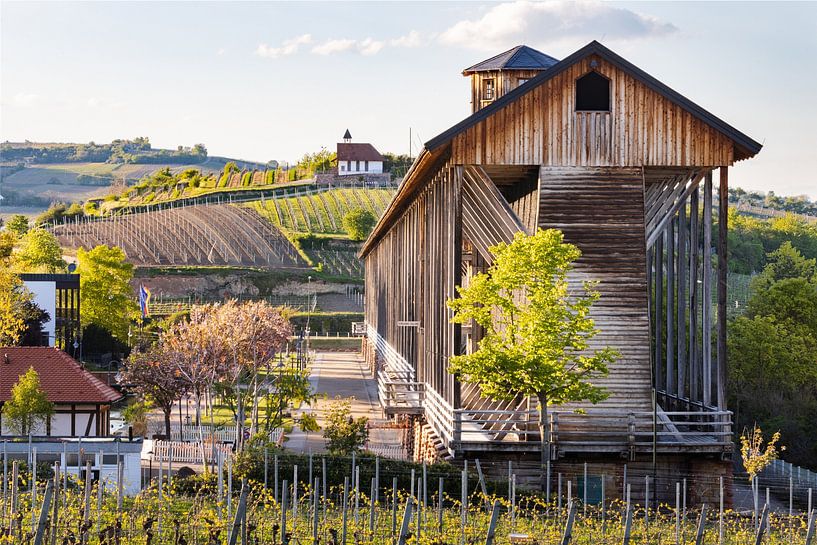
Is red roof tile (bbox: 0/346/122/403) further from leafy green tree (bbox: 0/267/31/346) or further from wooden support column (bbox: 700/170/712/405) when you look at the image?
wooden support column (bbox: 700/170/712/405)

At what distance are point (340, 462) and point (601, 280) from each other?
21.3ft

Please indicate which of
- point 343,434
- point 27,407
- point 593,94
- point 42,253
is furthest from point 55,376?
point 42,253

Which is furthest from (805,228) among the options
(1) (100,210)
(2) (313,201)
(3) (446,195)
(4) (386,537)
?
(4) (386,537)

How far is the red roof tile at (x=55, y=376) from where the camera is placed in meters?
35.3

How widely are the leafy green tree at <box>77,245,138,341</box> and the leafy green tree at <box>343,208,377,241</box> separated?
58.9 meters

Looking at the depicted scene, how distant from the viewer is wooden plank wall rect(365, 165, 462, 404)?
94.0ft

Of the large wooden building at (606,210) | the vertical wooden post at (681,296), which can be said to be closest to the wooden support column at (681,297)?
the vertical wooden post at (681,296)

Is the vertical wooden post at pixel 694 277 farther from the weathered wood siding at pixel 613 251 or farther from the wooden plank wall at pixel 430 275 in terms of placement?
the wooden plank wall at pixel 430 275

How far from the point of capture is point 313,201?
489 feet

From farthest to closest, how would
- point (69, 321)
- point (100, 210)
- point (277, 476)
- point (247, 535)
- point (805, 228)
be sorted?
point (100, 210), point (805, 228), point (69, 321), point (277, 476), point (247, 535)

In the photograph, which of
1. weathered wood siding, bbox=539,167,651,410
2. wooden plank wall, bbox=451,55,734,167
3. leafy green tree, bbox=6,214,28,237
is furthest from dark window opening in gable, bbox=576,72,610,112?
leafy green tree, bbox=6,214,28,237

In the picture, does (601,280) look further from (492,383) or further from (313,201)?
(313,201)

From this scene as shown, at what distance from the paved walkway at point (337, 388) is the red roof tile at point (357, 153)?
315 feet

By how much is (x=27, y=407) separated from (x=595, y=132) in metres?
15.8
